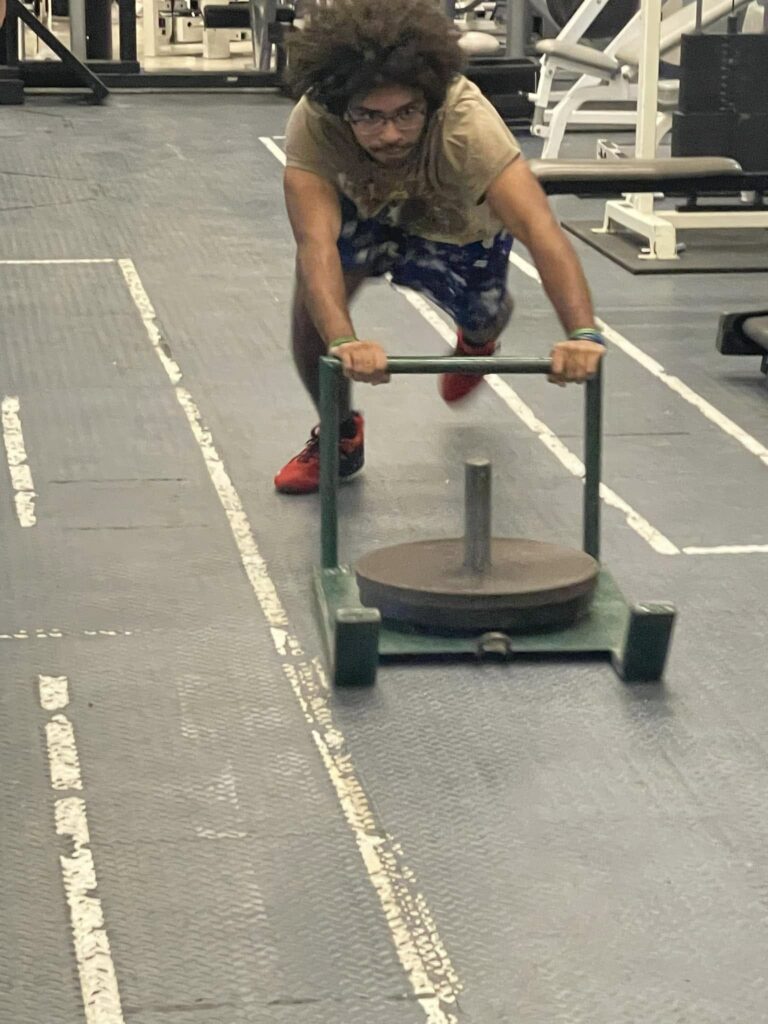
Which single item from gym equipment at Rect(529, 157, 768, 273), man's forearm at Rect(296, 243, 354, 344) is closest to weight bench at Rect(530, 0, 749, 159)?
gym equipment at Rect(529, 157, 768, 273)

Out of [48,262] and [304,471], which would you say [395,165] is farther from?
[48,262]

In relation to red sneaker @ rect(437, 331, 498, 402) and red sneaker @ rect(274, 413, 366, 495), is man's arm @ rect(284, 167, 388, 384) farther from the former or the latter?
red sneaker @ rect(437, 331, 498, 402)

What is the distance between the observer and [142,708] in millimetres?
2961

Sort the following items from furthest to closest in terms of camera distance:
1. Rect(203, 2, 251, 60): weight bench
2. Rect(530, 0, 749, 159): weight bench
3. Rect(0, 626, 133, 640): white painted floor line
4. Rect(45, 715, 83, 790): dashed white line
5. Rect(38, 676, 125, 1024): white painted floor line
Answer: Rect(203, 2, 251, 60): weight bench → Rect(530, 0, 749, 159): weight bench → Rect(0, 626, 133, 640): white painted floor line → Rect(45, 715, 83, 790): dashed white line → Rect(38, 676, 125, 1024): white painted floor line

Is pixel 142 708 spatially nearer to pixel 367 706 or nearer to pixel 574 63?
pixel 367 706

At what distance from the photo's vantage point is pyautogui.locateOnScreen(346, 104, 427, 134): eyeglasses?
10.4 feet

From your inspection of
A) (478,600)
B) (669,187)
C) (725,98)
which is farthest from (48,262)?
(478,600)

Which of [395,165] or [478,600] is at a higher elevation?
[395,165]

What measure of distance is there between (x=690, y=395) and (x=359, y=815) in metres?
2.58

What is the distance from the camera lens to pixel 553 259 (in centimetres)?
317

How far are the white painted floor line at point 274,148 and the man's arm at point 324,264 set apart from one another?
17.1ft

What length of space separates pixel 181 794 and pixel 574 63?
6.55 meters

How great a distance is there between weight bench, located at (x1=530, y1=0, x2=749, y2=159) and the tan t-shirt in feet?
16.4

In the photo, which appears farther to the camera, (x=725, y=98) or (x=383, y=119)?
(x=725, y=98)
